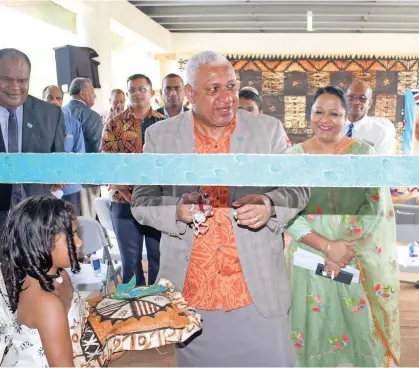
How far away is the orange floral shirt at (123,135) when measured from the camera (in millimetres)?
3330

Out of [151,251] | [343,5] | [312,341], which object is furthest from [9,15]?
[312,341]

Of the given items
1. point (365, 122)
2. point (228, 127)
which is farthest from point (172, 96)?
point (228, 127)

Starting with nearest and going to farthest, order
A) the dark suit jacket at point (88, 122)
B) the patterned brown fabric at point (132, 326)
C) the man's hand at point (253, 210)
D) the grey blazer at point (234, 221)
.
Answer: the patterned brown fabric at point (132, 326) < the man's hand at point (253, 210) < the grey blazer at point (234, 221) < the dark suit jacket at point (88, 122)

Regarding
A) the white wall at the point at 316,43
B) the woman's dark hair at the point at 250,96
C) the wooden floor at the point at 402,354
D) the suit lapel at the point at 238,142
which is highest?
the white wall at the point at 316,43

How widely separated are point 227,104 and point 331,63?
972 cm

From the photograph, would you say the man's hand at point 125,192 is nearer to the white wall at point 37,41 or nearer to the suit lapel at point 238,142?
the suit lapel at point 238,142

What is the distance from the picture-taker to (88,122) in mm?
4465

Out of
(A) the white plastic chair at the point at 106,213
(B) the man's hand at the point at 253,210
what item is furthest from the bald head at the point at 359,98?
(B) the man's hand at the point at 253,210

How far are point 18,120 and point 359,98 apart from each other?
8.26ft

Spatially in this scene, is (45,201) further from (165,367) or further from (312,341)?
(165,367)

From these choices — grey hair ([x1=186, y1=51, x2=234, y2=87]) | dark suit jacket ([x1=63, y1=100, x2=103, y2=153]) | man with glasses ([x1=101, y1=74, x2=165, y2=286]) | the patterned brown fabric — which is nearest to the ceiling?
dark suit jacket ([x1=63, y1=100, x2=103, y2=153])

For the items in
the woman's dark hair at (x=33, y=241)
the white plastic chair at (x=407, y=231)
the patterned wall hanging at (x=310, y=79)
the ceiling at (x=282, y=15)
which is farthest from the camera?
the patterned wall hanging at (x=310, y=79)

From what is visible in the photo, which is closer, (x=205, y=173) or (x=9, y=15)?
(x=205, y=173)

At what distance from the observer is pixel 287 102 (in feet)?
35.4
